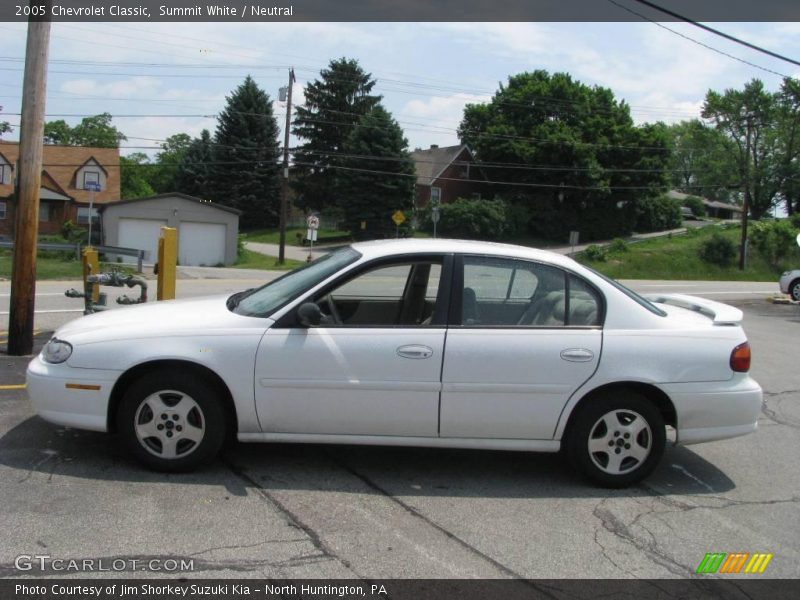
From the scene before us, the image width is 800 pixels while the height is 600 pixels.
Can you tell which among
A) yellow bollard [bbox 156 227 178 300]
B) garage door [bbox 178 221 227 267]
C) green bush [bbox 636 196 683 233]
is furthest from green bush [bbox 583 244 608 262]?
yellow bollard [bbox 156 227 178 300]

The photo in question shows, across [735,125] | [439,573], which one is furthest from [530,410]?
[735,125]

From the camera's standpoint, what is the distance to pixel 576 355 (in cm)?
457

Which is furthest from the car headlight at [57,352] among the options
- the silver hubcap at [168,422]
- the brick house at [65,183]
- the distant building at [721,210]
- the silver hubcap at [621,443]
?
the distant building at [721,210]

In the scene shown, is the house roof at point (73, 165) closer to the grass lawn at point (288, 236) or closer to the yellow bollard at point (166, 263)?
the grass lawn at point (288, 236)

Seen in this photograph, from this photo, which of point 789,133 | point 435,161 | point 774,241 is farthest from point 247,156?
point 789,133

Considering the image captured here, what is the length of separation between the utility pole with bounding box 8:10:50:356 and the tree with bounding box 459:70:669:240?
5043 centimetres

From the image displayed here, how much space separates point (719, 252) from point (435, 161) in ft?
89.2

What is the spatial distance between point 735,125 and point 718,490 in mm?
66386

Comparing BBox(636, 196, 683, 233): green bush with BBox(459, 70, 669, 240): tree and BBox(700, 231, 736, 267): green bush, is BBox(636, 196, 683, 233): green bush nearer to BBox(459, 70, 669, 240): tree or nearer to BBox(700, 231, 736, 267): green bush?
BBox(459, 70, 669, 240): tree

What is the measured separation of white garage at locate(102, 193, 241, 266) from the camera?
38000 mm

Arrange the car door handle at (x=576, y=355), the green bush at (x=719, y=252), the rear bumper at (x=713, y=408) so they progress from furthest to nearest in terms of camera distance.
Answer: the green bush at (x=719, y=252), the rear bumper at (x=713, y=408), the car door handle at (x=576, y=355)

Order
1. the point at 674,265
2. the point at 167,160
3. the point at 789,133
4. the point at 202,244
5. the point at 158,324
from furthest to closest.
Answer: the point at 167,160 < the point at 789,133 < the point at 674,265 < the point at 202,244 < the point at 158,324

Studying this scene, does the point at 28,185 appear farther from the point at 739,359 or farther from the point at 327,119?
the point at 327,119

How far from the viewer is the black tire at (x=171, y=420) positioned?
4441 mm
